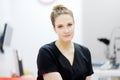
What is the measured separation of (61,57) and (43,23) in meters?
1.91

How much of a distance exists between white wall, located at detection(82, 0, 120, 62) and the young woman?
194cm

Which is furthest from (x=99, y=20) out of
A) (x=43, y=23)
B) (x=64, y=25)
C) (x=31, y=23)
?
(x=64, y=25)

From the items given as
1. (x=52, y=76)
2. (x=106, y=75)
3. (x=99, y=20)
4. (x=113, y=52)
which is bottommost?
(x=106, y=75)

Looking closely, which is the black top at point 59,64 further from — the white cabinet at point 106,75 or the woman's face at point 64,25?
the white cabinet at point 106,75

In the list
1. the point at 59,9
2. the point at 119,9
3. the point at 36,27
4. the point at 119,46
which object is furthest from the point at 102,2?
the point at 59,9

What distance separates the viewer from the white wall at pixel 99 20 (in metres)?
2.79

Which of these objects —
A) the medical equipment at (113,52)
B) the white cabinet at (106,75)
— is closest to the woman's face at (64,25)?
the white cabinet at (106,75)

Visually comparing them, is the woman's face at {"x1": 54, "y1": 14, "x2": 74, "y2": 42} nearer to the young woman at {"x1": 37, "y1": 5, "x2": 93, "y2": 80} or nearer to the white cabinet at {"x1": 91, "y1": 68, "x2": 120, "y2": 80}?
the young woman at {"x1": 37, "y1": 5, "x2": 93, "y2": 80}

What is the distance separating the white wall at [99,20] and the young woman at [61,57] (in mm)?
1939

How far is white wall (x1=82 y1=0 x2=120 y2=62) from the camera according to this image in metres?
2.79

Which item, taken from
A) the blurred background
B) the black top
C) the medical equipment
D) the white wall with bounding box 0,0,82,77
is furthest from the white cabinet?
the black top

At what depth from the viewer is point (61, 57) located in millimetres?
895

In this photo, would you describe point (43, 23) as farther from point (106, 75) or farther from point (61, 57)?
point (61, 57)

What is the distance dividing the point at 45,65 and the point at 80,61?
13 centimetres
